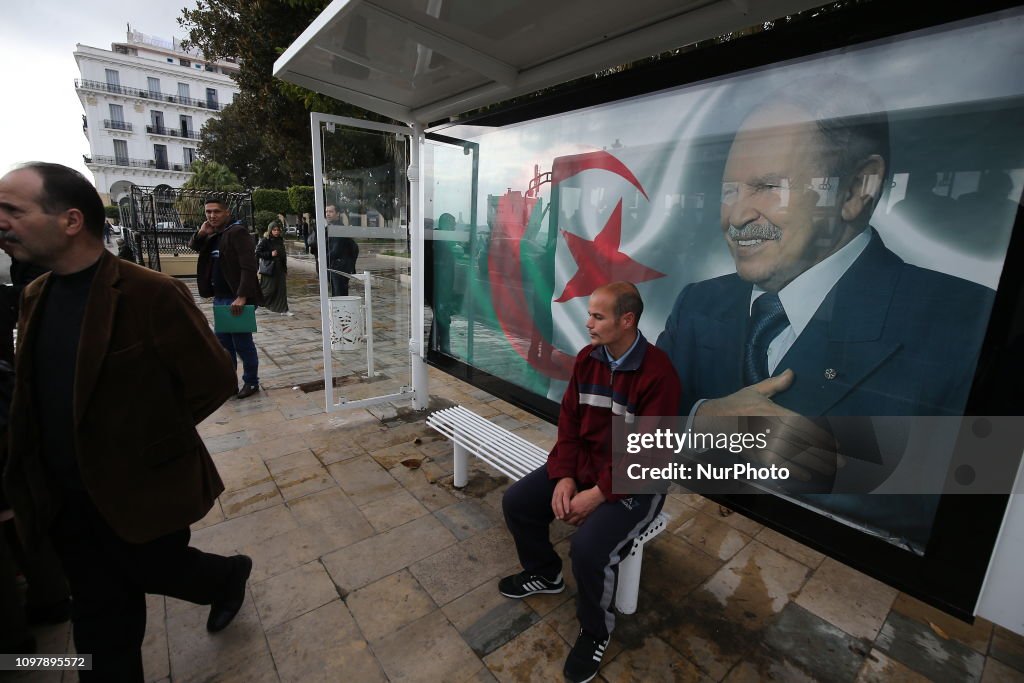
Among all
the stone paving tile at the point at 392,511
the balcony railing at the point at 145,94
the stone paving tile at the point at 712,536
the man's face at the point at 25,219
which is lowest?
the stone paving tile at the point at 392,511

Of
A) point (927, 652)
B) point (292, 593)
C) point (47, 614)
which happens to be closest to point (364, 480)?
point (292, 593)

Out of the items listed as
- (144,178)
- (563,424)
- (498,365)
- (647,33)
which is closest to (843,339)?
(563,424)

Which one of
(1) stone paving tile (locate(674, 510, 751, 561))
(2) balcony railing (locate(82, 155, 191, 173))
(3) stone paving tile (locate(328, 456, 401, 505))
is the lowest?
(3) stone paving tile (locate(328, 456, 401, 505))

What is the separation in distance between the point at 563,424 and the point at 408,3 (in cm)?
224

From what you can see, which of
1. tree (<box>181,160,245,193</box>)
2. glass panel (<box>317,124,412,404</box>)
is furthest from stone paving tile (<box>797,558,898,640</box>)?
tree (<box>181,160,245,193</box>)

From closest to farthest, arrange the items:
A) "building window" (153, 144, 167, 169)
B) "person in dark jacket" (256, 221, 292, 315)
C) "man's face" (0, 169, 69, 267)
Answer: "man's face" (0, 169, 69, 267) → "person in dark jacket" (256, 221, 292, 315) → "building window" (153, 144, 167, 169)

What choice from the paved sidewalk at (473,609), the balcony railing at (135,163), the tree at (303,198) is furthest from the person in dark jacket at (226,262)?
the balcony railing at (135,163)

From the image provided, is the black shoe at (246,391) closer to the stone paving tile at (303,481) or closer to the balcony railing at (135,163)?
the stone paving tile at (303,481)

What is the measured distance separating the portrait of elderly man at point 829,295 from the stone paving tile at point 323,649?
200 cm

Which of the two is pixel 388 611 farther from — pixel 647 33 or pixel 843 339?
pixel 647 33

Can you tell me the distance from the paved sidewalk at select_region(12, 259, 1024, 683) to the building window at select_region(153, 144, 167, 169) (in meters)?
76.4

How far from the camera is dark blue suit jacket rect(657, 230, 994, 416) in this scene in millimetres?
1602

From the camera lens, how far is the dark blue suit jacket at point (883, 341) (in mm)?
1602

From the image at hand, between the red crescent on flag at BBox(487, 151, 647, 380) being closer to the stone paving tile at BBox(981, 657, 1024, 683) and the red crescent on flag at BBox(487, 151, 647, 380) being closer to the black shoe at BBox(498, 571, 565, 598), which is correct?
the black shoe at BBox(498, 571, 565, 598)
